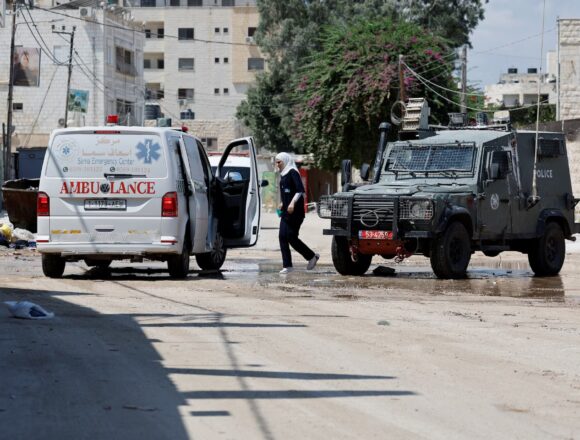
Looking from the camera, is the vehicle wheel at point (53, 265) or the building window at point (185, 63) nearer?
the vehicle wheel at point (53, 265)

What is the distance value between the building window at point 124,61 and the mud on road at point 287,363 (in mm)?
63806

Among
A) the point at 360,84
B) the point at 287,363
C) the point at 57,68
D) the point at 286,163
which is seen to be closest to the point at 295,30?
the point at 57,68

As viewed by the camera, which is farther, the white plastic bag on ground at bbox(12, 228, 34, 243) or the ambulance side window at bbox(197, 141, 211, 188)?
the white plastic bag on ground at bbox(12, 228, 34, 243)

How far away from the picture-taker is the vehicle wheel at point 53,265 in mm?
18062

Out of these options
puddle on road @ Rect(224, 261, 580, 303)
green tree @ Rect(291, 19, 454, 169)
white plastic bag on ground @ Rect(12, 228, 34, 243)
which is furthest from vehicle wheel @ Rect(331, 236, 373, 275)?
green tree @ Rect(291, 19, 454, 169)

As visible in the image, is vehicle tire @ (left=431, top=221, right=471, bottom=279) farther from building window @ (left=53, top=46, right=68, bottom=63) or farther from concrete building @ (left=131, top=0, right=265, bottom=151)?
concrete building @ (left=131, top=0, right=265, bottom=151)

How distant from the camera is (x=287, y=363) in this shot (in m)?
9.58

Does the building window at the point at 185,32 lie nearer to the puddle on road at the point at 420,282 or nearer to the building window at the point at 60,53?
the building window at the point at 60,53

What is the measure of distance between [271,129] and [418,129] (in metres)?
57.2

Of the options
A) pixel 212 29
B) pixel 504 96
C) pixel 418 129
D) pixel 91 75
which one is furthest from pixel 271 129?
pixel 418 129

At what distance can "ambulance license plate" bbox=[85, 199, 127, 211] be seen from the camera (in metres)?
17.6

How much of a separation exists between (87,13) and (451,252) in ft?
195

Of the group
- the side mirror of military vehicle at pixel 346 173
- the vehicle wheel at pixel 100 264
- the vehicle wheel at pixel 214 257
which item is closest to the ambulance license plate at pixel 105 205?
the vehicle wheel at pixel 100 264

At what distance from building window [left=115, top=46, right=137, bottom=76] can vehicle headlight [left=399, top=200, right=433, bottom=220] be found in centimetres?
6223
